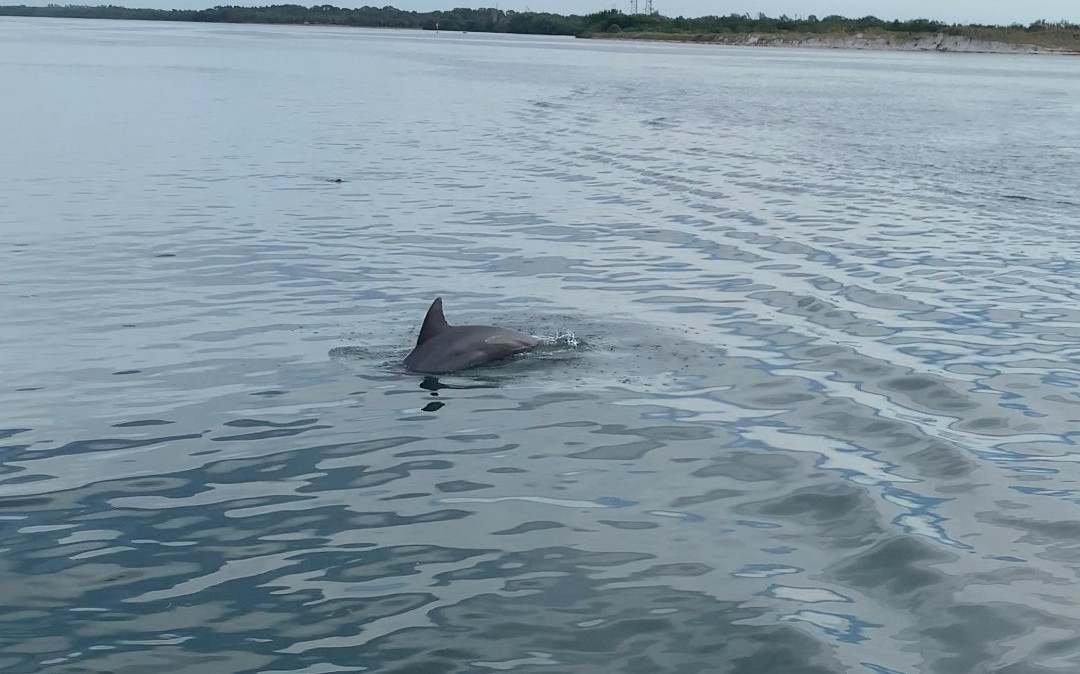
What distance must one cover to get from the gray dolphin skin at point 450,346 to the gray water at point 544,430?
321mm

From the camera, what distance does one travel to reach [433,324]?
1419 centimetres

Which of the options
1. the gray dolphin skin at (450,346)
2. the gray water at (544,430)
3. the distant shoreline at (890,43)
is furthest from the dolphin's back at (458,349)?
the distant shoreline at (890,43)

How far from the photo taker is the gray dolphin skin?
1416cm

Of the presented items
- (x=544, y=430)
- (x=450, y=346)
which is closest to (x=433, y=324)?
(x=450, y=346)

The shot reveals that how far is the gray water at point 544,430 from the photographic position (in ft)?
26.6

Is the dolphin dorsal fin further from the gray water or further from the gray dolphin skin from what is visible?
the gray water

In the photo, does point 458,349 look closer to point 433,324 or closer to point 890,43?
point 433,324

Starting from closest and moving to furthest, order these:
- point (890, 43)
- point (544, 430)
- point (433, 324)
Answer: point (544, 430)
point (433, 324)
point (890, 43)

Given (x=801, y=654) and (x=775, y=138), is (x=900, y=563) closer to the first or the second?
(x=801, y=654)

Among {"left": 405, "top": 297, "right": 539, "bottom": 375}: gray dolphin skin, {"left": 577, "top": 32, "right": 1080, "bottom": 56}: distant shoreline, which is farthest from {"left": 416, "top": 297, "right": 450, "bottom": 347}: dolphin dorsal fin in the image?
{"left": 577, "top": 32, "right": 1080, "bottom": 56}: distant shoreline

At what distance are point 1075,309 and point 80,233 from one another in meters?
17.6

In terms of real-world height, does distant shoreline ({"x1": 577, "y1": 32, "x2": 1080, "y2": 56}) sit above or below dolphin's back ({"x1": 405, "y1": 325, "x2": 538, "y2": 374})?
above

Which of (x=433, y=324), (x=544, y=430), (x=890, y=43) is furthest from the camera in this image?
(x=890, y=43)

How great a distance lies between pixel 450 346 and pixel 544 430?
2514mm
